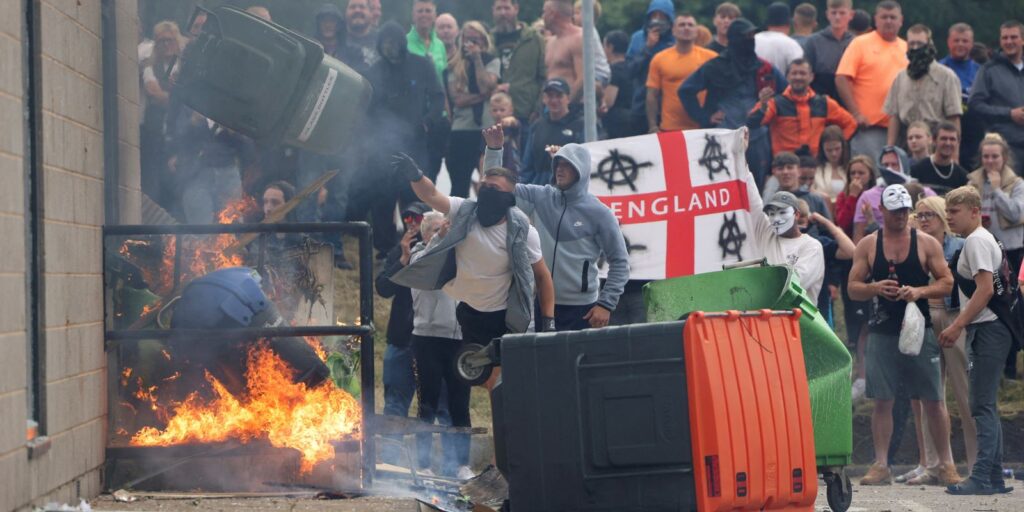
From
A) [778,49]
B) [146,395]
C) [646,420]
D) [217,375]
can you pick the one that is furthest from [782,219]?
[146,395]

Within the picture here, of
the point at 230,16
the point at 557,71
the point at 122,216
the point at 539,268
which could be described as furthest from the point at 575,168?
the point at 557,71

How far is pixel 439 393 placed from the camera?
1025cm

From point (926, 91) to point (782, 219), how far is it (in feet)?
10.6

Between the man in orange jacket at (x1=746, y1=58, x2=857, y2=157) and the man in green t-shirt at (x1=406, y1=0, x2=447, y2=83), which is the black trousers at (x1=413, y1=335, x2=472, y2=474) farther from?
the man in orange jacket at (x1=746, y1=58, x2=857, y2=157)

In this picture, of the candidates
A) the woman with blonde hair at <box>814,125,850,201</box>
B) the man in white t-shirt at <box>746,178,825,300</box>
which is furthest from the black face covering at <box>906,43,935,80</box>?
the man in white t-shirt at <box>746,178,825,300</box>

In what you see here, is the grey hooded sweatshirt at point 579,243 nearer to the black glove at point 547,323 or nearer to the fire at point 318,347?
the black glove at point 547,323

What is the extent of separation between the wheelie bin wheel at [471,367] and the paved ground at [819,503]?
1639 mm

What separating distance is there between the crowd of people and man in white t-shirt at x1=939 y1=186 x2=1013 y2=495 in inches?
0.6

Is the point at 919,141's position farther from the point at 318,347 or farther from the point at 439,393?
the point at 318,347

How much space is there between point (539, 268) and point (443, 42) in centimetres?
530

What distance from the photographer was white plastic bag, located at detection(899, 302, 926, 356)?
33.1 feet

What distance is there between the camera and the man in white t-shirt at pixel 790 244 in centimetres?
1089

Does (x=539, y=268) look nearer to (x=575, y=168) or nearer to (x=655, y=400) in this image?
(x=575, y=168)

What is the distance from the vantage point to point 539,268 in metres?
9.40
